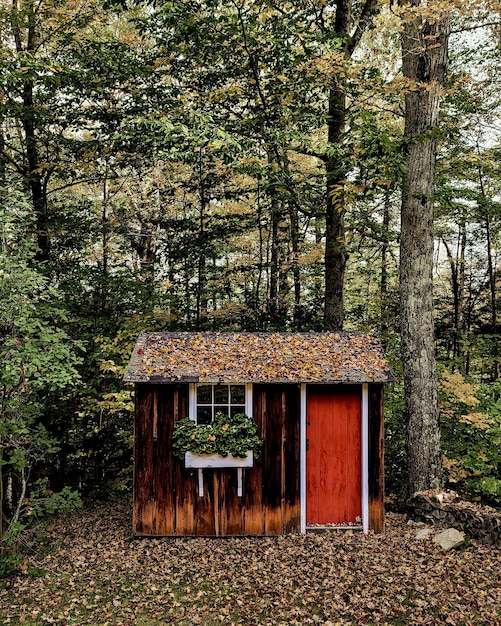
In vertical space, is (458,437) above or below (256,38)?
below

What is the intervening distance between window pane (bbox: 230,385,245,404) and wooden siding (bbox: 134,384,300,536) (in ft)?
0.63

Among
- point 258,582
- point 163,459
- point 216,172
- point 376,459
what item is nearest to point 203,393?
point 163,459

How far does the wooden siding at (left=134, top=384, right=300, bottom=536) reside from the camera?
23.5 ft

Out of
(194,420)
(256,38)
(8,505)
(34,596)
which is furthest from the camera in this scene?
(8,505)

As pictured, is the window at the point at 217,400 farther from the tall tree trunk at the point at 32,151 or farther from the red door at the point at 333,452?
the tall tree trunk at the point at 32,151

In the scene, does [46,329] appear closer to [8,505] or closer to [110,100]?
[8,505]

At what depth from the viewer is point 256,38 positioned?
26.0ft

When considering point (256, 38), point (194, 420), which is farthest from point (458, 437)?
point (256, 38)

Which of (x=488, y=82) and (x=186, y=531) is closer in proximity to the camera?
(x=186, y=531)

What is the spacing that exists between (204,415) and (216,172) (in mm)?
6518

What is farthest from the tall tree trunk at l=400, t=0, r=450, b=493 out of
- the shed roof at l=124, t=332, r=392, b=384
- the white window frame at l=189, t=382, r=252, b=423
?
the white window frame at l=189, t=382, r=252, b=423

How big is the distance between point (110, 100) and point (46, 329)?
503cm

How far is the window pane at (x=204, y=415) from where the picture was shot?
7.22 metres

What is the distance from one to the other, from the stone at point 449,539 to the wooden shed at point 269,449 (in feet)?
2.59
